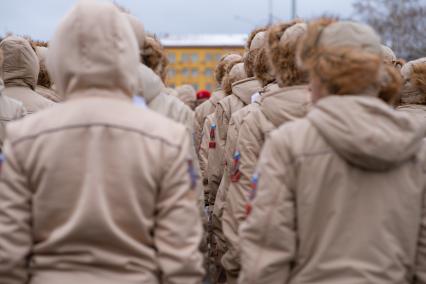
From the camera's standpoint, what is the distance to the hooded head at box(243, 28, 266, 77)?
Answer: 7.41 meters

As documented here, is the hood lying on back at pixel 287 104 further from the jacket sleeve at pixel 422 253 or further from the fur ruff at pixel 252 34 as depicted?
the fur ruff at pixel 252 34

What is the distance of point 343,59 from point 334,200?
69 centimetres

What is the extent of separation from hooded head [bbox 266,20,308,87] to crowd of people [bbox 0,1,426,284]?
0.97 meters

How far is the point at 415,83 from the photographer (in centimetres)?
653

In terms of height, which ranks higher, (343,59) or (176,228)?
(343,59)

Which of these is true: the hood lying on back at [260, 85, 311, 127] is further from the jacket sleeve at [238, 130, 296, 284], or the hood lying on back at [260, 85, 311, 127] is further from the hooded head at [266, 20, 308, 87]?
the jacket sleeve at [238, 130, 296, 284]

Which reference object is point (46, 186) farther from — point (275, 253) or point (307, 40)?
point (307, 40)

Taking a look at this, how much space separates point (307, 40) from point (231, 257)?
235cm

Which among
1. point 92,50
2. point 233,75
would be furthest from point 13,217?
point 233,75

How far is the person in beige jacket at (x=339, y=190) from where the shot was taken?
3.59 metres

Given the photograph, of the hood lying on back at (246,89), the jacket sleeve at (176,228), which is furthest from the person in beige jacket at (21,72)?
the jacket sleeve at (176,228)

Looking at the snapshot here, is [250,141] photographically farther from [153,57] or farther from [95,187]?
[95,187]

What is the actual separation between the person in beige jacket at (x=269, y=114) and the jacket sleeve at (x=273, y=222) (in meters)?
1.32

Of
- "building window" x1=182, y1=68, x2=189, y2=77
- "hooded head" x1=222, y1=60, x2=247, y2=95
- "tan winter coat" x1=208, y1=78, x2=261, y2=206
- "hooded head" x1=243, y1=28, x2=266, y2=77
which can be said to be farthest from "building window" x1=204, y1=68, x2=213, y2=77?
"hooded head" x1=243, y1=28, x2=266, y2=77
